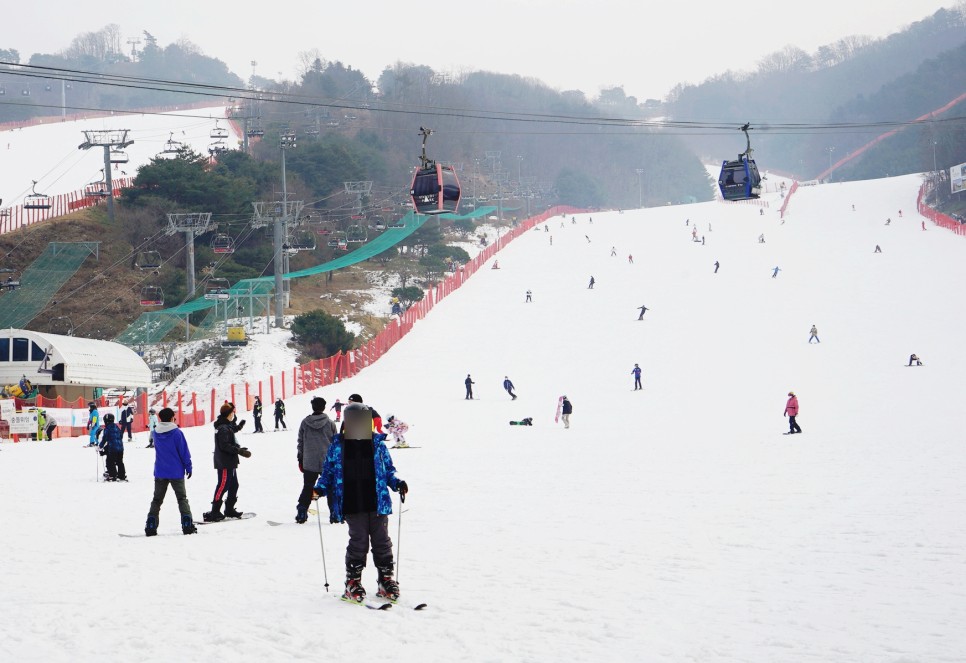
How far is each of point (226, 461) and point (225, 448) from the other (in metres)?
0.16

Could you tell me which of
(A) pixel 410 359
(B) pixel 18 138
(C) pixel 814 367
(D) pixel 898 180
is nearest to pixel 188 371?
(A) pixel 410 359

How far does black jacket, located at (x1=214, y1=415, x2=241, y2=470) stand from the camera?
10883 millimetres

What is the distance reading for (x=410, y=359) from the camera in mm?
41094

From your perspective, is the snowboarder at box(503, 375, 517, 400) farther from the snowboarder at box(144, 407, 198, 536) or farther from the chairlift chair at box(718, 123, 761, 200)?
the snowboarder at box(144, 407, 198, 536)

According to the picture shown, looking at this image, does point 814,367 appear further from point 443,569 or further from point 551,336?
point 443,569

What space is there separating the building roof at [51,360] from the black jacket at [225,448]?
24.5m

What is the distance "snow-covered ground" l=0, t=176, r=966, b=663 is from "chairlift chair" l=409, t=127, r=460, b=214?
4738 mm

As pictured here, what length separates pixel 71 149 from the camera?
96.1 metres

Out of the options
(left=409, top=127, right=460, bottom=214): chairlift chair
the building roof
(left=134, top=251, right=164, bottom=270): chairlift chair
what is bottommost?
the building roof

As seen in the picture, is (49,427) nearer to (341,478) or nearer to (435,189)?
(435,189)

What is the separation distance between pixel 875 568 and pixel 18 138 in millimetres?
106590

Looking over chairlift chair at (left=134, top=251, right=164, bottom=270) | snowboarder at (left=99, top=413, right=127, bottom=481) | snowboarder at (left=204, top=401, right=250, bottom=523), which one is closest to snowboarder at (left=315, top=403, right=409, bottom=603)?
snowboarder at (left=204, top=401, right=250, bottom=523)

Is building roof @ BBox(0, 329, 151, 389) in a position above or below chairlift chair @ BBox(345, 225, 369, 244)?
below

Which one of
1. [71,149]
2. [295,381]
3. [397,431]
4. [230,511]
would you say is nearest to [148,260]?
[295,381]
